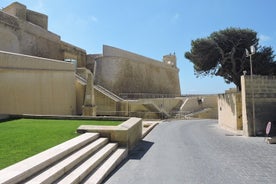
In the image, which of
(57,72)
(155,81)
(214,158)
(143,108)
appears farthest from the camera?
(155,81)

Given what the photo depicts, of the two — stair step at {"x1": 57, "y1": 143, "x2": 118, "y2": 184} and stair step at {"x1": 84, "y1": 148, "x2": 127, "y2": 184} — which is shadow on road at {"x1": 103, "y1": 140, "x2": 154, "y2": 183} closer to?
stair step at {"x1": 84, "y1": 148, "x2": 127, "y2": 184}

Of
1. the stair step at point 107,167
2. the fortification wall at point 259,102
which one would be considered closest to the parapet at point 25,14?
the fortification wall at point 259,102

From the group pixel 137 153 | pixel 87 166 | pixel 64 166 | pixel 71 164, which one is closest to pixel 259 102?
pixel 137 153

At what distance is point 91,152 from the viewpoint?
6.30m

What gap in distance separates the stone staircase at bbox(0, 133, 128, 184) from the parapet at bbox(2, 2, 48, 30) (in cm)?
2438

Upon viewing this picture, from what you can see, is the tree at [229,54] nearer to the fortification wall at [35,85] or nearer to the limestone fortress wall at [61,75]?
the limestone fortress wall at [61,75]

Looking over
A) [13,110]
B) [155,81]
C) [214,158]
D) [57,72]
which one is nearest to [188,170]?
[214,158]

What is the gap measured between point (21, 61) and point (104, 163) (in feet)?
38.7

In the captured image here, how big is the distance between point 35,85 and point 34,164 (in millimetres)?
13869

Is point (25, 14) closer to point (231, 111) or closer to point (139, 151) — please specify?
point (231, 111)

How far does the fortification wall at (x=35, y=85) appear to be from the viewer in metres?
14.7

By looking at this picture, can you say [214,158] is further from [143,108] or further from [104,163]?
[143,108]

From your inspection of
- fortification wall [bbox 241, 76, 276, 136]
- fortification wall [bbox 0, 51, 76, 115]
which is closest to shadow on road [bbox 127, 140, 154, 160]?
fortification wall [bbox 241, 76, 276, 136]

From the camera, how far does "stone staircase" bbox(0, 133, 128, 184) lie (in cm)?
401
